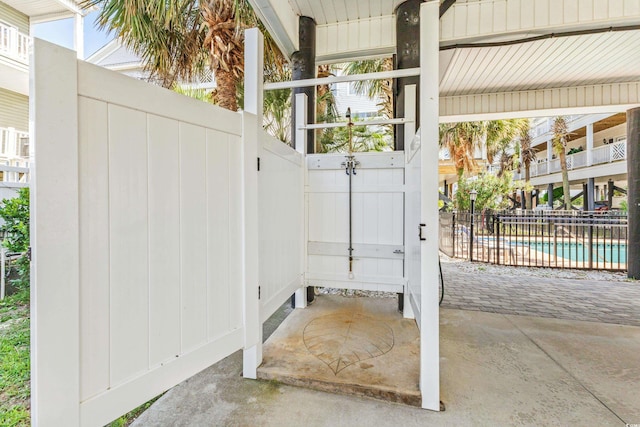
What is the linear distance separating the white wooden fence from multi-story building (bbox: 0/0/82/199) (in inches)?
237

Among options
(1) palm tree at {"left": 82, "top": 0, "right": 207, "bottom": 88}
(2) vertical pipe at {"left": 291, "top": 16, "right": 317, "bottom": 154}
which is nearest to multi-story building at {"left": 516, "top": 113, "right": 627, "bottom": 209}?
(2) vertical pipe at {"left": 291, "top": 16, "right": 317, "bottom": 154}

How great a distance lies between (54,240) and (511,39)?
172 inches

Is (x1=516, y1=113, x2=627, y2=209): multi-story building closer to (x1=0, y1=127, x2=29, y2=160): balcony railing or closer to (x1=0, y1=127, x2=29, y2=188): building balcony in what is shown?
(x1=0, y1=127, x2=29, y2=188): building balcony

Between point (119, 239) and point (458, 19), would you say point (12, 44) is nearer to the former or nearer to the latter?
point (119, 239)

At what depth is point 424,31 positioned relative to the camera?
5.49 feet

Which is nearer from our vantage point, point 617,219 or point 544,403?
point 544,403

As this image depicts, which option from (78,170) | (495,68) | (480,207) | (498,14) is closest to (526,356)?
(78,170)

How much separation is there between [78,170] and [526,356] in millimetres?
2999

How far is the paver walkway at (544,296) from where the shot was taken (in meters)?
3.23

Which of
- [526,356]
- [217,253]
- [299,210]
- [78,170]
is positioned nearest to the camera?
[78,170]

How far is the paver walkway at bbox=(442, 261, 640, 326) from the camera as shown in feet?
10.6

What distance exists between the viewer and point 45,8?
665 centimetres

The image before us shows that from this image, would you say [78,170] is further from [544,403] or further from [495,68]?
[495,68]

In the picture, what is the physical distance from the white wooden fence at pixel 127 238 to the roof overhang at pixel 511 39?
1830mm
